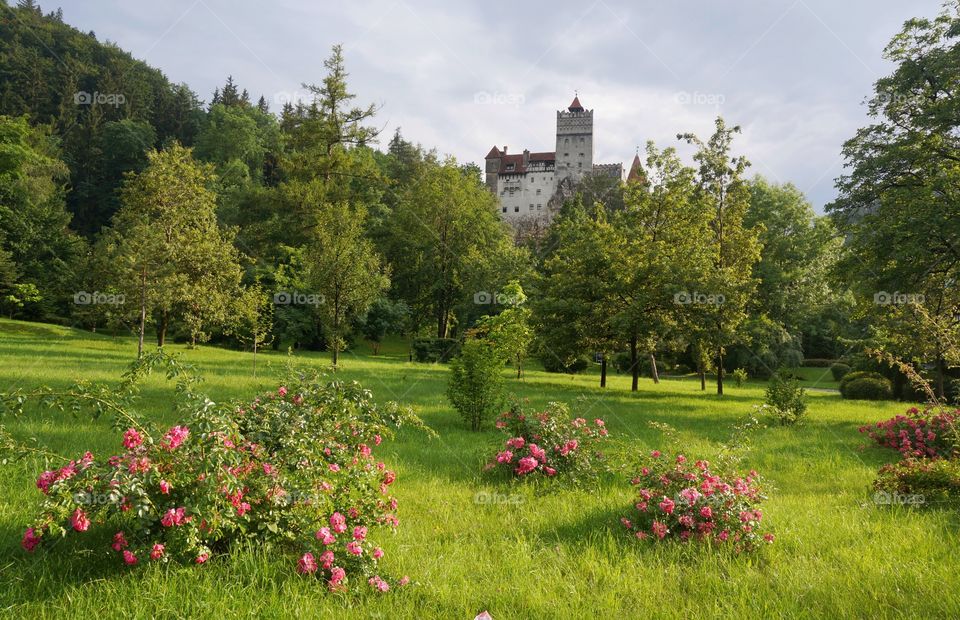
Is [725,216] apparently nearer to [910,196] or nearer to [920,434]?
[910,196]

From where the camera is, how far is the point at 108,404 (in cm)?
420

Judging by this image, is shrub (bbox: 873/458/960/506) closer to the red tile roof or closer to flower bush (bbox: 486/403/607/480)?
flower bush (bbox: 486/403/607/480)

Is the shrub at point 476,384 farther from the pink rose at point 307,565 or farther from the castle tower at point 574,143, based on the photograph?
the castle tower at point 574,143

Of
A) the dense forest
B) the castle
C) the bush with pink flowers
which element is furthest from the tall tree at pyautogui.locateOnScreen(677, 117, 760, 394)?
the castle

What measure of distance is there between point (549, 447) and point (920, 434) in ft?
26.2

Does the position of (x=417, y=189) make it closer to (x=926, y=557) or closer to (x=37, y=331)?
(x=37, y=331)

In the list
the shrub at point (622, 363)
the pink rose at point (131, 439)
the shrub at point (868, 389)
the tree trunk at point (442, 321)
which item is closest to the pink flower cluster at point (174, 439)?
the pink rose at point (131, 439)

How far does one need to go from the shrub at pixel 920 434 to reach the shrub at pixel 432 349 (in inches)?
1239

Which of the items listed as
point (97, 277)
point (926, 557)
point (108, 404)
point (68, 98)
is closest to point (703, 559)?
point (926, 557)

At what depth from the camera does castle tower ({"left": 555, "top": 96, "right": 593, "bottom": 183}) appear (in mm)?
110875

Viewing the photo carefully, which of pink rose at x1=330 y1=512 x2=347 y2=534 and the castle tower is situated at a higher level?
the castle tower

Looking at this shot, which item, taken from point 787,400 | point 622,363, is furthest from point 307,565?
point 622,363

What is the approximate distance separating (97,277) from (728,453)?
42.9m

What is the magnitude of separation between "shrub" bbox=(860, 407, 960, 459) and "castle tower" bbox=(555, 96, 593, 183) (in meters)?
104
